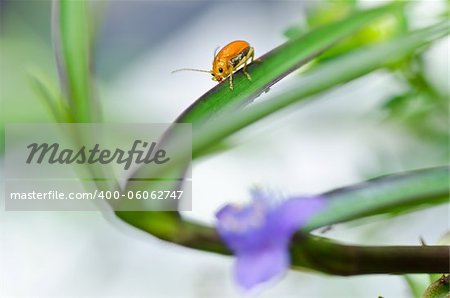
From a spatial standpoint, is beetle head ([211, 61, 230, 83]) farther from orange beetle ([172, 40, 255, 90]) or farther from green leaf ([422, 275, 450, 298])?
green leaf ([422, 275, 450, 298])

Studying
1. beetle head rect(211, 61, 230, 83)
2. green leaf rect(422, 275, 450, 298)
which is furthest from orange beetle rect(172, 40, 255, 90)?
green leaf rect(422, 275, 450, 298)

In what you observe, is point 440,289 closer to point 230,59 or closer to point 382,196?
point 382,196

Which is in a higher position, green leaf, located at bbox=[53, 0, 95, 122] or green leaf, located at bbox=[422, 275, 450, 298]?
green leaf, located at bbox=[53, 0, 95, 122]

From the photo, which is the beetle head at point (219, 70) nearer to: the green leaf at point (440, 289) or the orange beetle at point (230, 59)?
the orange beetle at point (230, 59)

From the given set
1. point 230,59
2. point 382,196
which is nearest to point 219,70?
point 230,59

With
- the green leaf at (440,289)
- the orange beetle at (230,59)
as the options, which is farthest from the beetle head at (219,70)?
the green leaf at (440,289)

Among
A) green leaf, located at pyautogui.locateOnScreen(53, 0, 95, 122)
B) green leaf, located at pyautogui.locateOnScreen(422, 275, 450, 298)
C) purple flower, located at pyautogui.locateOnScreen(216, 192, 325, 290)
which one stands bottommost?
green leaf, located at pyautogui.locateOnScreen(422, 275, 450, 298)
